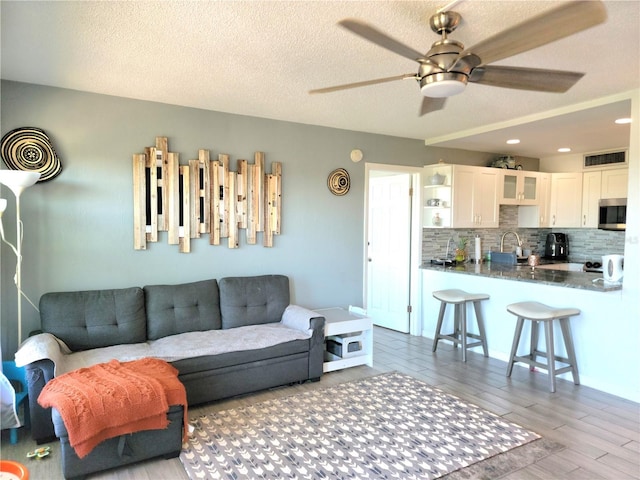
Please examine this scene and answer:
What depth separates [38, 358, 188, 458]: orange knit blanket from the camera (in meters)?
2.16

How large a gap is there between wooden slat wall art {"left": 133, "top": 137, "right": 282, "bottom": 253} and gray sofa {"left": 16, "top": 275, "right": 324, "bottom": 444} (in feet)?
1.48

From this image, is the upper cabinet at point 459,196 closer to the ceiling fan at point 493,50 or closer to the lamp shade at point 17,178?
the ceiling fan at point 493,50

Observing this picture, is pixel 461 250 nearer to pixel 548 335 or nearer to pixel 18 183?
pixel 548 335

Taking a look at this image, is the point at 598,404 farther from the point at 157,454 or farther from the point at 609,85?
the point at 157,454

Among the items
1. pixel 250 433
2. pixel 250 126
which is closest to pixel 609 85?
pixel 250 126

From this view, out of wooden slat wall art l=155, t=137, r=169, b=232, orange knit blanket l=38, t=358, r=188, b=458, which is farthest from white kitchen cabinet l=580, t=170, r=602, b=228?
orange knit blanket l=38, t=358, r=188, b=458

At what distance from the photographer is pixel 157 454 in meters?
2.44

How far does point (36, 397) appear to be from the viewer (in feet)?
8.24

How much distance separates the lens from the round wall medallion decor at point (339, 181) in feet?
14.9

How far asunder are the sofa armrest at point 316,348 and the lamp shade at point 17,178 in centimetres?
231

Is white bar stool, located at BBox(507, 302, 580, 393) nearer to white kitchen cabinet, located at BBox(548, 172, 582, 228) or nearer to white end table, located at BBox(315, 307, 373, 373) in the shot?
white end table, located at BBox(315, 307, 373, 373)

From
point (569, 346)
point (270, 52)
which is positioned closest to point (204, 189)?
point (270, 52)

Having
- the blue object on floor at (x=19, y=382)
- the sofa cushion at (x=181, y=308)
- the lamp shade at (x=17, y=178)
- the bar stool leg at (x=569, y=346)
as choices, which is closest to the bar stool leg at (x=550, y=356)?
the bar stool leg at (x=569, y=346)

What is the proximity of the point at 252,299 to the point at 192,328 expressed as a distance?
60 cm
